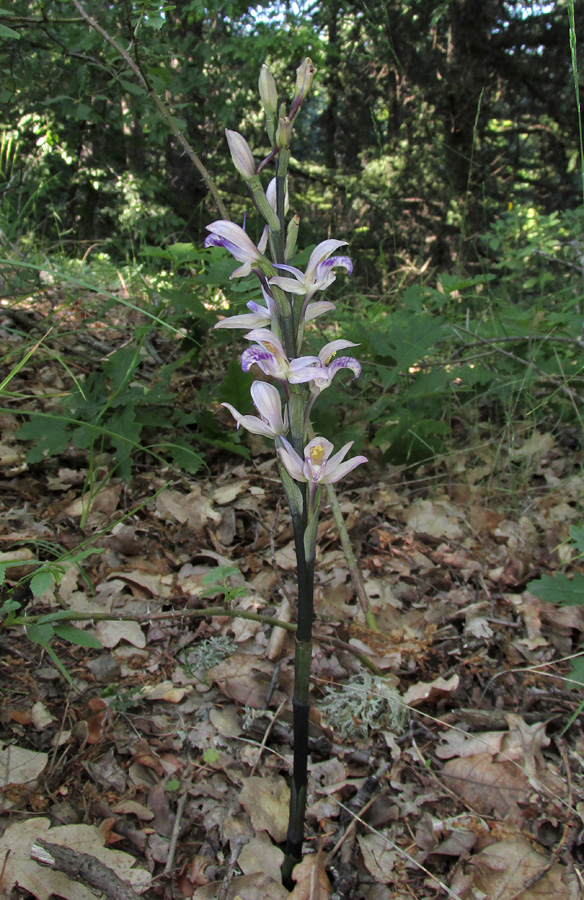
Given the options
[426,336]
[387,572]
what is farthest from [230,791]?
[426,336]

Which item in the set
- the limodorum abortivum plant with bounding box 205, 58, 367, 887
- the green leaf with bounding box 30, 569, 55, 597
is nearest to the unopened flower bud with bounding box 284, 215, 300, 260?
the limodorum abortivum plant with bounding box 205, 58, 367, 887

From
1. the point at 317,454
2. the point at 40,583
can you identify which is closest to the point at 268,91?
the point at 317,454

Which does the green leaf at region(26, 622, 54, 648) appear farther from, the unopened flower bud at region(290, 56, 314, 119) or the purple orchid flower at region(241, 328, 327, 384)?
the unopened flower bud at region(290, 56, 314, 119)

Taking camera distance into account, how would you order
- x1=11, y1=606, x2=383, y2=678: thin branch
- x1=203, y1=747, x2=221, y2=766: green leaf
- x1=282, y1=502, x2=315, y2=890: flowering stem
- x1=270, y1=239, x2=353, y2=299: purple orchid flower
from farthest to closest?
x1=203, y1=747, x2=221, y2=766: green leaf < x1=11, y1=606, x2=383, y2=678: thin branch < x1=282, y1=502, x2=315, y2=890: flowering stem < x1=270, y1=239, x2=353, y2=299: purple orchid flower

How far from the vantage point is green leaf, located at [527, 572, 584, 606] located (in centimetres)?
172

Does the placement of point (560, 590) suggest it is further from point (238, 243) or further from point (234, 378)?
point (234, 378)

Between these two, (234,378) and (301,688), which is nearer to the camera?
(301,688)

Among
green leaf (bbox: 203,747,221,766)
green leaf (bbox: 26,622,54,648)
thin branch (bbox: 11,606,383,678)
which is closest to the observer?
green leaf (bbox: 26,622,54,648)

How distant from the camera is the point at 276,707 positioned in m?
1.84

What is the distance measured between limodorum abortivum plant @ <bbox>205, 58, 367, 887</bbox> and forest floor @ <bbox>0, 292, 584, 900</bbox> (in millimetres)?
776

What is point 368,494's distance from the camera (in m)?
2.88

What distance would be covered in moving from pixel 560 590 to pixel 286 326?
1217 mm

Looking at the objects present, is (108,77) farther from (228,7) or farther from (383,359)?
(383,359)

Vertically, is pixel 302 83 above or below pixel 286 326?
above
